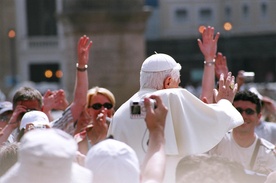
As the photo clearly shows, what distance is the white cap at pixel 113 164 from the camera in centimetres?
454

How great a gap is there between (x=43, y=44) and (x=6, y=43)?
2.42m

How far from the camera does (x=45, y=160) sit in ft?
14.0

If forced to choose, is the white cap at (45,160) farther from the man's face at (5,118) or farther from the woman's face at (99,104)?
the man's face at (5,118)

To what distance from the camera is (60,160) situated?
14.2 ft

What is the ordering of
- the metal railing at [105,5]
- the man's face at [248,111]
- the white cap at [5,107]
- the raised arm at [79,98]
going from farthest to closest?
the metal railing at [105,5] → the white cap at [5,107] → the raised arm at [79,98] → the man's face at [248,111]

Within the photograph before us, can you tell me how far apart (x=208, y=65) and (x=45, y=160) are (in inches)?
149

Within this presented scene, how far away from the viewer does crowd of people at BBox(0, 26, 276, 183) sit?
4449mm

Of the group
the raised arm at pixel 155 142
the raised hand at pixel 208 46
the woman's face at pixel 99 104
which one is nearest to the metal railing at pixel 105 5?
the woman's face at pixel 99 104

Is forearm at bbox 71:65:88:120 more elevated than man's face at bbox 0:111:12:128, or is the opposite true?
forearm at bbox 71:65:88:120

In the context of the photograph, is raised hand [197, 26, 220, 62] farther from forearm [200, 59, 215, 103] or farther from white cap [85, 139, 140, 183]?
white cap [85, 139, 140, 183]

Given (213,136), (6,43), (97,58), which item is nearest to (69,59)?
(97,58)

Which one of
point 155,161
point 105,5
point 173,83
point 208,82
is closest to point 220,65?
point 208,82

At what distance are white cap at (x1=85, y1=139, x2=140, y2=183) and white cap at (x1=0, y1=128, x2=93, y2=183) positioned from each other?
0.17 meters

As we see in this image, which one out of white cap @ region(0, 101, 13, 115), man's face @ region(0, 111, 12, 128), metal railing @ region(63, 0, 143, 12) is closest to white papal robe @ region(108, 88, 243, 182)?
man's face @ region(0, 111, 12, 128)
